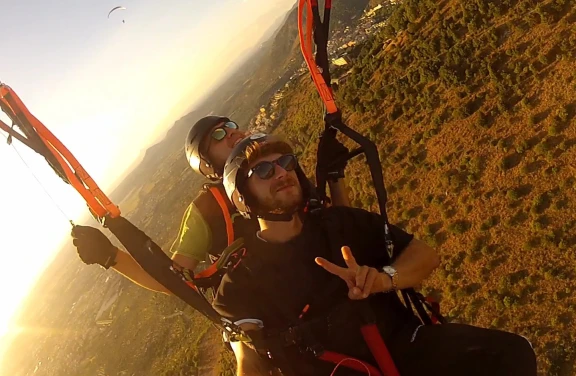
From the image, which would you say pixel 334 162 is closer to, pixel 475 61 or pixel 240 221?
pixel 240 221

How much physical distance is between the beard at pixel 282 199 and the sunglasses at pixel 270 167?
0.14 meters

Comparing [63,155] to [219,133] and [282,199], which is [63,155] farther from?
[282,199]

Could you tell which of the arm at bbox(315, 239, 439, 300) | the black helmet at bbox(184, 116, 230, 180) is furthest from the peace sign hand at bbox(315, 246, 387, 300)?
the black helmet at bbox(184, 116, 230, 180)

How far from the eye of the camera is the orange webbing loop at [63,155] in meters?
4.57

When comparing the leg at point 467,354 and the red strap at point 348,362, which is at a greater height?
the red strap at point 348,362

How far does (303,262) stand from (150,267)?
161 cm

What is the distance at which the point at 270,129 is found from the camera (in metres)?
53.0

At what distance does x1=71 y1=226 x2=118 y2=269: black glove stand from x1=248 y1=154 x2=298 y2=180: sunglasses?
2036 mm

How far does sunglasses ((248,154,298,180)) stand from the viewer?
400 cm

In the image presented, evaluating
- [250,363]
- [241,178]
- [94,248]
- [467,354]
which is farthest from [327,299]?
[94,248]

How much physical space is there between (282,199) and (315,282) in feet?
2.71

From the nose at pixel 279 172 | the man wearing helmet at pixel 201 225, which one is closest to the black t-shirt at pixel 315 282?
the nose at pixel 279 172

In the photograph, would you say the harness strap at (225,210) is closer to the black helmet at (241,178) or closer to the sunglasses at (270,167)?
the black helmet at (241,178)

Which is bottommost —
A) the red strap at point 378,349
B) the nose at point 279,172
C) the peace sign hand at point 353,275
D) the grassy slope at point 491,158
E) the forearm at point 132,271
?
the grassy slope at point 491,158
